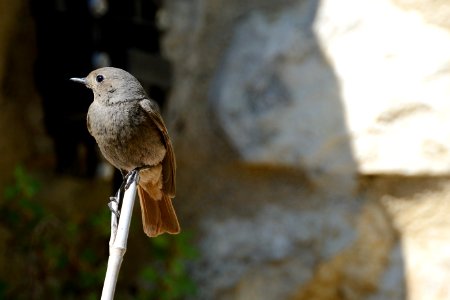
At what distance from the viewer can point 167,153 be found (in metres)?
3.21

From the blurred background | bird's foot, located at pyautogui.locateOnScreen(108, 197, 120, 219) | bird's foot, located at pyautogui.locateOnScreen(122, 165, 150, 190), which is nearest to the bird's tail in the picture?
bird's foot, located at pyautogui.locateOnScreen(122, 165, 150, 190)

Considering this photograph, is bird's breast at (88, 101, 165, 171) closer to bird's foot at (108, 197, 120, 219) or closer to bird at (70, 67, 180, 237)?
bird at (70, 67, 180, 237)

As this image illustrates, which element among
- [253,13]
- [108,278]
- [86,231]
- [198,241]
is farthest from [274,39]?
[108,278]

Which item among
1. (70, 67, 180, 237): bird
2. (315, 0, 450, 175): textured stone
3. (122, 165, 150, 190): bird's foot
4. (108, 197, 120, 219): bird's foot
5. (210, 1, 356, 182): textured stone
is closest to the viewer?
(108, 197, 120, 219): bird's foot

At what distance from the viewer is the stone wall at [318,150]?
4195 mm

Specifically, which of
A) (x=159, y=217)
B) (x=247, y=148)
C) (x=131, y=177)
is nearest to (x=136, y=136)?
(x=131, y=177)

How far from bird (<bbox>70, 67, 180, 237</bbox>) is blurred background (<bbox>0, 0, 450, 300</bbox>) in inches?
51.7

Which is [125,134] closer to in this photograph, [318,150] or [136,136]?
[136,136]

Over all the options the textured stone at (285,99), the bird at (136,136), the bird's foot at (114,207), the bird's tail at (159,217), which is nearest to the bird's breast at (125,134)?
the bird at (136,136)

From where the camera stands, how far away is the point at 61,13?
483 centimetres

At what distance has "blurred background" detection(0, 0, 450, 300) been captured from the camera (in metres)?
4.22

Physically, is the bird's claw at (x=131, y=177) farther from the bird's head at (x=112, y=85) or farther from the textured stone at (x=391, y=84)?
the textured stone at (x=391, y=84)

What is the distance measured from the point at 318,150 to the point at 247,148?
13.8 inches

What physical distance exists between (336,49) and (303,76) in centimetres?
20
